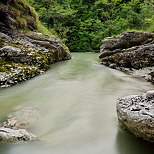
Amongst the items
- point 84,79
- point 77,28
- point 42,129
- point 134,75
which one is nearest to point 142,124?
point 42,129

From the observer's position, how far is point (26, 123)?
11.3 ft

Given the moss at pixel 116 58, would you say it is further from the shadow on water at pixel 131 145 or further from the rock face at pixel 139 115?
the shadow on water at pixel 131 145

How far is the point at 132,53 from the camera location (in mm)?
8914

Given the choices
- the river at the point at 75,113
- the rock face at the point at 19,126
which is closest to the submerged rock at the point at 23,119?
the rock face at the point at 19,126

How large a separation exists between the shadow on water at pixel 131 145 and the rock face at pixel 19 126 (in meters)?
1.60

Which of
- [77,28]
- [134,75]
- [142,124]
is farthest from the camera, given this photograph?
[77,28]

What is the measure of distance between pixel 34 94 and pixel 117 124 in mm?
3072

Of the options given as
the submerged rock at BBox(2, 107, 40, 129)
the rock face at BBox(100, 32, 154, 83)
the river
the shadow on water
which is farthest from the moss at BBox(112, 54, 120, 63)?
the shadow on water

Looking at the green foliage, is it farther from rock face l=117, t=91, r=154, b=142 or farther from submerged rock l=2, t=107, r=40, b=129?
rock face l=117, t=91, r=154, b=142

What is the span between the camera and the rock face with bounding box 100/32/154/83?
320 inches

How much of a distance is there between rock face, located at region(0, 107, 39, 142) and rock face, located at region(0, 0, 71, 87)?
2.46 m

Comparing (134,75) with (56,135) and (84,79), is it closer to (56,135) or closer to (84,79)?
(84,79)

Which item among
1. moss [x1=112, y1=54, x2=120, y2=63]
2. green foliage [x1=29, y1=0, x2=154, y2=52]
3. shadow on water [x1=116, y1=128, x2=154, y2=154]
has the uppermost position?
green foliage [x1=29, y1=0, x2=154, y2=52]

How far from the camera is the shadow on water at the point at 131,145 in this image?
2734 mm
